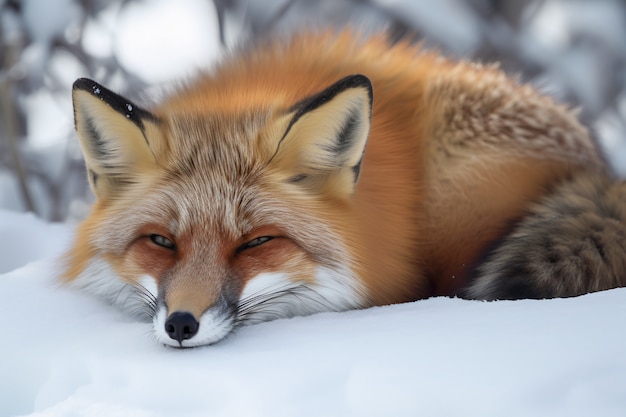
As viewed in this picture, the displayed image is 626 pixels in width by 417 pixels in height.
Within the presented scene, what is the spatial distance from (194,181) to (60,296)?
0.59m

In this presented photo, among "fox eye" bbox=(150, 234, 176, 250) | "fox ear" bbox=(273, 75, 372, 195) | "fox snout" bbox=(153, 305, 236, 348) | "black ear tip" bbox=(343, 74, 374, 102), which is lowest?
"fox snout" bbox=(153, 305, 236, 348)

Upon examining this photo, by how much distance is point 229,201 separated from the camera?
6.15 feet

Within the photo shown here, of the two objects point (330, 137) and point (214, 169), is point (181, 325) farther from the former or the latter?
point (330, 137)

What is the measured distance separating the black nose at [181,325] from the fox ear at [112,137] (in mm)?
531

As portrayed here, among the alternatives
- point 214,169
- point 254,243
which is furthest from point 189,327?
point 214,169

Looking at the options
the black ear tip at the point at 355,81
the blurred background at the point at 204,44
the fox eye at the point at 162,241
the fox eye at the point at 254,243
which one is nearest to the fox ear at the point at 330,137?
the black ear tip at the point at 355,81

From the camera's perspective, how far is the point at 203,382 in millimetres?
1505

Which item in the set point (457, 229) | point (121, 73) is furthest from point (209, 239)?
point (121, 73)

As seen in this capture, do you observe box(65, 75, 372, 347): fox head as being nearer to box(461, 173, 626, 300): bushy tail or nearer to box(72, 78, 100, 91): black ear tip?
box(72, 78, 100, 91): black ear tip

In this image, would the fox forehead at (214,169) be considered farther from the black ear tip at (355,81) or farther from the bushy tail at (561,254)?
the bushy tail at (561,254)

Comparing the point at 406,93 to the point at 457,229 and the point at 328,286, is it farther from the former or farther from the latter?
the point at 328,286

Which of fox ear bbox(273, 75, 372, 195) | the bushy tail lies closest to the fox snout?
fox ear bbox(273, 75, 372, 195)

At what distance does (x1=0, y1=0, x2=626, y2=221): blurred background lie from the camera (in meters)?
4.37

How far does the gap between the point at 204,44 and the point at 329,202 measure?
280 cm
